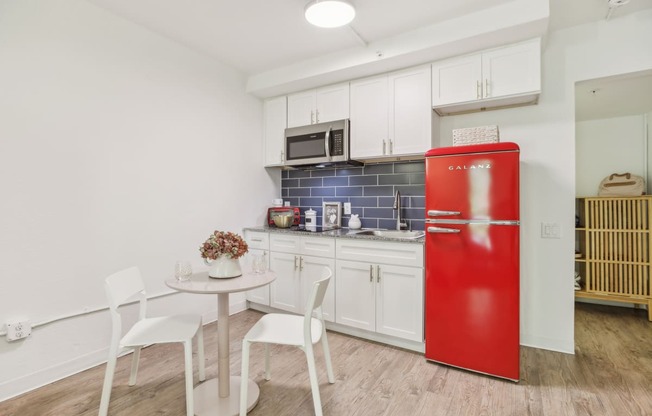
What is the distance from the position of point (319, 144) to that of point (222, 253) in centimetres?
177

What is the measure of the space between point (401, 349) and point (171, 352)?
6.10 feet

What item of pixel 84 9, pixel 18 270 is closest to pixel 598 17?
pixel 84 9

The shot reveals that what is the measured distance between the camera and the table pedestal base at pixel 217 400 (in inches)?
69.8

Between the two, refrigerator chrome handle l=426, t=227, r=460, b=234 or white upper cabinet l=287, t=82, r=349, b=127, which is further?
white upper cabinet l=287, t=82, r=349, b=127

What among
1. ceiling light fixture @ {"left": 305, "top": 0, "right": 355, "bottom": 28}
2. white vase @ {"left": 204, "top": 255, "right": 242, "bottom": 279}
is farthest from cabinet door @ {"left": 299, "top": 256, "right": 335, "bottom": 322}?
ceiling light fixture @ {"left": 305, "top": 0, "right": 355, "bottom": 28}

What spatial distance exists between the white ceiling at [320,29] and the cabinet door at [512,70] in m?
0.10

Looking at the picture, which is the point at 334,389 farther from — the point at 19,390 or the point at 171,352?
the point at 19,390

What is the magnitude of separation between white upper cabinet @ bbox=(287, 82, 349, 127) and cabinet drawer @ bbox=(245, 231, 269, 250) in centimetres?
126

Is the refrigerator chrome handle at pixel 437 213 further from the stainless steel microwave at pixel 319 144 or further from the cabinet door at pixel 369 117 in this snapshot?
the stainless steel microwave at pixel 319 144

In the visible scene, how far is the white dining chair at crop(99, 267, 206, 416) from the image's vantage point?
5.45 ft

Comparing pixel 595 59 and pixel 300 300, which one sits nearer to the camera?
pixel 595 59

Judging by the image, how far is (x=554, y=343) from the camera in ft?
8.39

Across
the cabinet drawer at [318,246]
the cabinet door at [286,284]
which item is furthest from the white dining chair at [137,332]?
the cabinet drawer at [318,246]

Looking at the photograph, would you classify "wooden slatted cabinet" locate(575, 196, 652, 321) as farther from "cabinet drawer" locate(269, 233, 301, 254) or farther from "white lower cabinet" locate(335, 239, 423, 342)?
"cabinet drawer" locate(269, 233, 301, 254)
